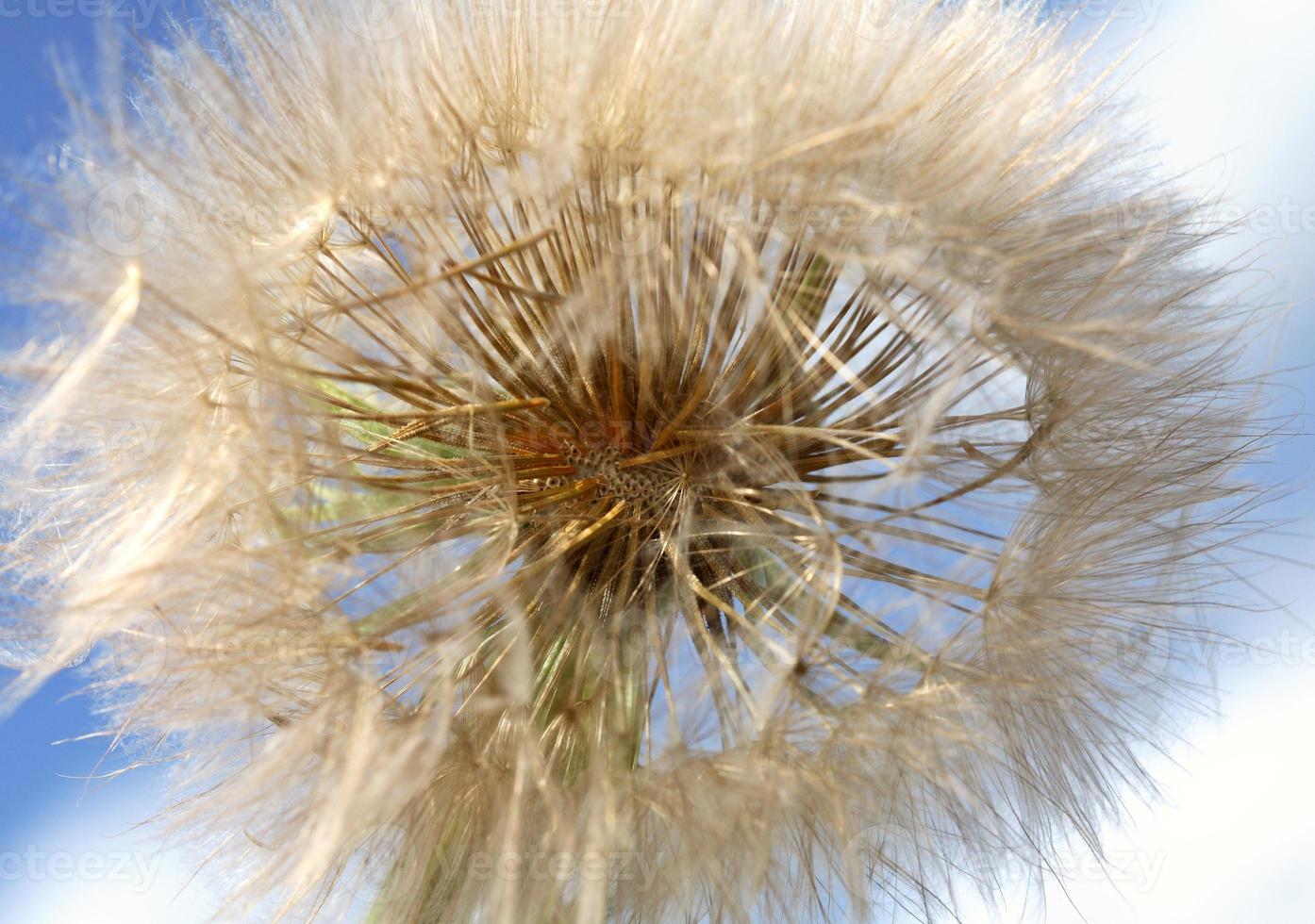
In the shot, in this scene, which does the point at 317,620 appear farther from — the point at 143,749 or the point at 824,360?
the point at 824,360

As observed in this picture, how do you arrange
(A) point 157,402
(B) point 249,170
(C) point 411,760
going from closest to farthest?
(C) point 411,760 → (A) point 157,402 → (B) point 249,170

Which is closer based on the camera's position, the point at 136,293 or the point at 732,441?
the point at 136,293

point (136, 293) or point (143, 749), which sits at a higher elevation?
point (136, 293)

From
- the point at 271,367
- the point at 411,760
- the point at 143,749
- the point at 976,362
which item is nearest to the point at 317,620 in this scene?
the point at 411,760

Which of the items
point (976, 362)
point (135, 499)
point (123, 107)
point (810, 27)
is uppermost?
point (810, 27)

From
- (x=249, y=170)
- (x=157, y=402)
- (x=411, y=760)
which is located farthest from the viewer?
(x=249, y=170)

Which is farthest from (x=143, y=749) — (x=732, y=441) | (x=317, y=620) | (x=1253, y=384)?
(x=1253, y=384)
